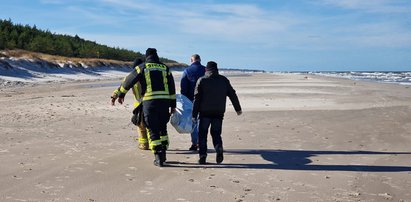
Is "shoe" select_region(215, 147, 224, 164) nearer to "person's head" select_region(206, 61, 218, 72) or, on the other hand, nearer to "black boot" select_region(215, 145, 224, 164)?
"black boot" select_region(215, 145, 224, 164)

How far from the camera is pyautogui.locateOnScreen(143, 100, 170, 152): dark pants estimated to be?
808 centimetres

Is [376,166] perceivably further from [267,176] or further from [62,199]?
[62,199]

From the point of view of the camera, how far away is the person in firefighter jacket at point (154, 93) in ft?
26.6

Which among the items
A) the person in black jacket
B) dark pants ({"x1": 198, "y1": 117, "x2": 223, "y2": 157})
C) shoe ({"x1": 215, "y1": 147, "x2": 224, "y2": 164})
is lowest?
shoe ({"x1": 215, "y1": 147, "x2": 224, "y2": 164})

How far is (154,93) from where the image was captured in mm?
8141

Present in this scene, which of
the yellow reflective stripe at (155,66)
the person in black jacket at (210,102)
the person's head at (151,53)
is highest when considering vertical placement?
the person's head at (151,53)

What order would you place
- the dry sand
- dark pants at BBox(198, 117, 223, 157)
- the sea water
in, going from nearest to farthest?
the dry sand → dark pants at BBox(198, 117, 223, 157) → the sea water

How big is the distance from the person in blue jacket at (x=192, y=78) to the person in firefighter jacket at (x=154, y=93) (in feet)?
3.70

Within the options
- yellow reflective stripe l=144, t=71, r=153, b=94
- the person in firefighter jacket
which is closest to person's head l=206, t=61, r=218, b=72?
the person in firefighter jacket

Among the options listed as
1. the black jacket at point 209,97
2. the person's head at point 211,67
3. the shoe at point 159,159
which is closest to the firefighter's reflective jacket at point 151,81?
the black jacket at point 209,97

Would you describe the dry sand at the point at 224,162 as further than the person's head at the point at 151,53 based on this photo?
No

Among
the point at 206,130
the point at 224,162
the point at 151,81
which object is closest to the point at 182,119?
the point at 206,130

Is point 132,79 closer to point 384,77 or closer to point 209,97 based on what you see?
point 209,97

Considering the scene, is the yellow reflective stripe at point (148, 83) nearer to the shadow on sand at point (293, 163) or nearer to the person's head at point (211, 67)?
the person's head at point (211, 67)
